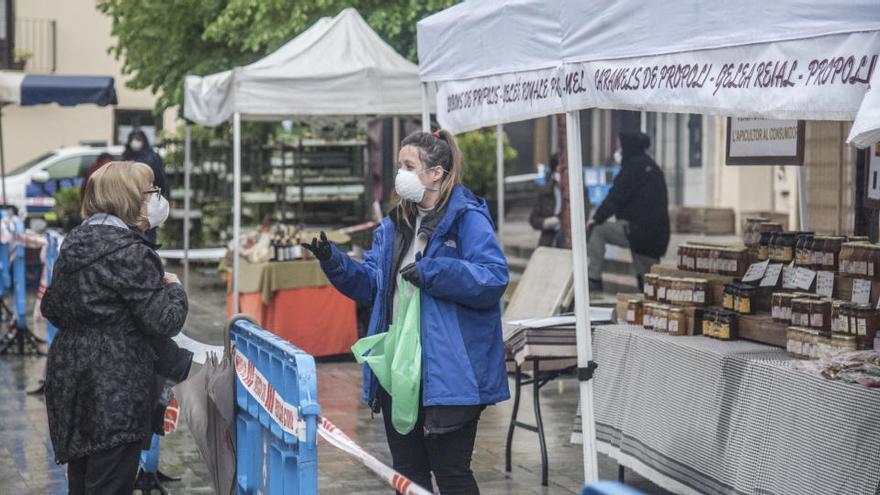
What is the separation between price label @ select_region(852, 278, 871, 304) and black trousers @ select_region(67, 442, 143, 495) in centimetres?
309

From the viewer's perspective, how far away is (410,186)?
515cm

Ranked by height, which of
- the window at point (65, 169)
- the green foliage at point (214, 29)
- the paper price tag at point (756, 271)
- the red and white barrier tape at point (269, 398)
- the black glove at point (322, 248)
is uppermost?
the green foliage at point (214, 29)

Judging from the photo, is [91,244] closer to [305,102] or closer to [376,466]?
Answer: [376,466]

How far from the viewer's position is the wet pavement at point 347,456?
7672 mm

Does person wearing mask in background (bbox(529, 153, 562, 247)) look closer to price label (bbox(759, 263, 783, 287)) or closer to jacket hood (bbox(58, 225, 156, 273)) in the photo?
price label (bbox(759, 263, 783, 287))

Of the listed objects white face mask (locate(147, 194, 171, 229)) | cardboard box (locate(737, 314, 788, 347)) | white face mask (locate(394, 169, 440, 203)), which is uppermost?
white face mask (locate(394, 169, 440, 203))

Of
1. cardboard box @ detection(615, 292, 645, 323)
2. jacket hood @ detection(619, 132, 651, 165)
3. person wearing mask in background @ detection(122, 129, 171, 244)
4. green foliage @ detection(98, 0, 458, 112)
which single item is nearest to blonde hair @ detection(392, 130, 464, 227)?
cardboard box @ detection(615, 292, 645, 323)

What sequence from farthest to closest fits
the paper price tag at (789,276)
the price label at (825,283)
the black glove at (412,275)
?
the paper price tag at (789,276), the price label at (825,283), the black glove at (412,275)

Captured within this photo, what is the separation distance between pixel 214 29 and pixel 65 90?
11.8 ft

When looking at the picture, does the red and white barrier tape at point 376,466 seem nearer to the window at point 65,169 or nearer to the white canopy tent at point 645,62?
the white canopy tent at point 645,62

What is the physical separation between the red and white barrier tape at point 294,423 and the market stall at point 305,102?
6.80 metres

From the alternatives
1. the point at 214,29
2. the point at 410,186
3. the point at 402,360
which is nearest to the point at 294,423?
the point at 402,360

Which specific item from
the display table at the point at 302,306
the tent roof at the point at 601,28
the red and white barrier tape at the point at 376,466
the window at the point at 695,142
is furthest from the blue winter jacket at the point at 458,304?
the window at the point at 695,142

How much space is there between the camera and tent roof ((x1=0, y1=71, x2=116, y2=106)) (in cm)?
1480
